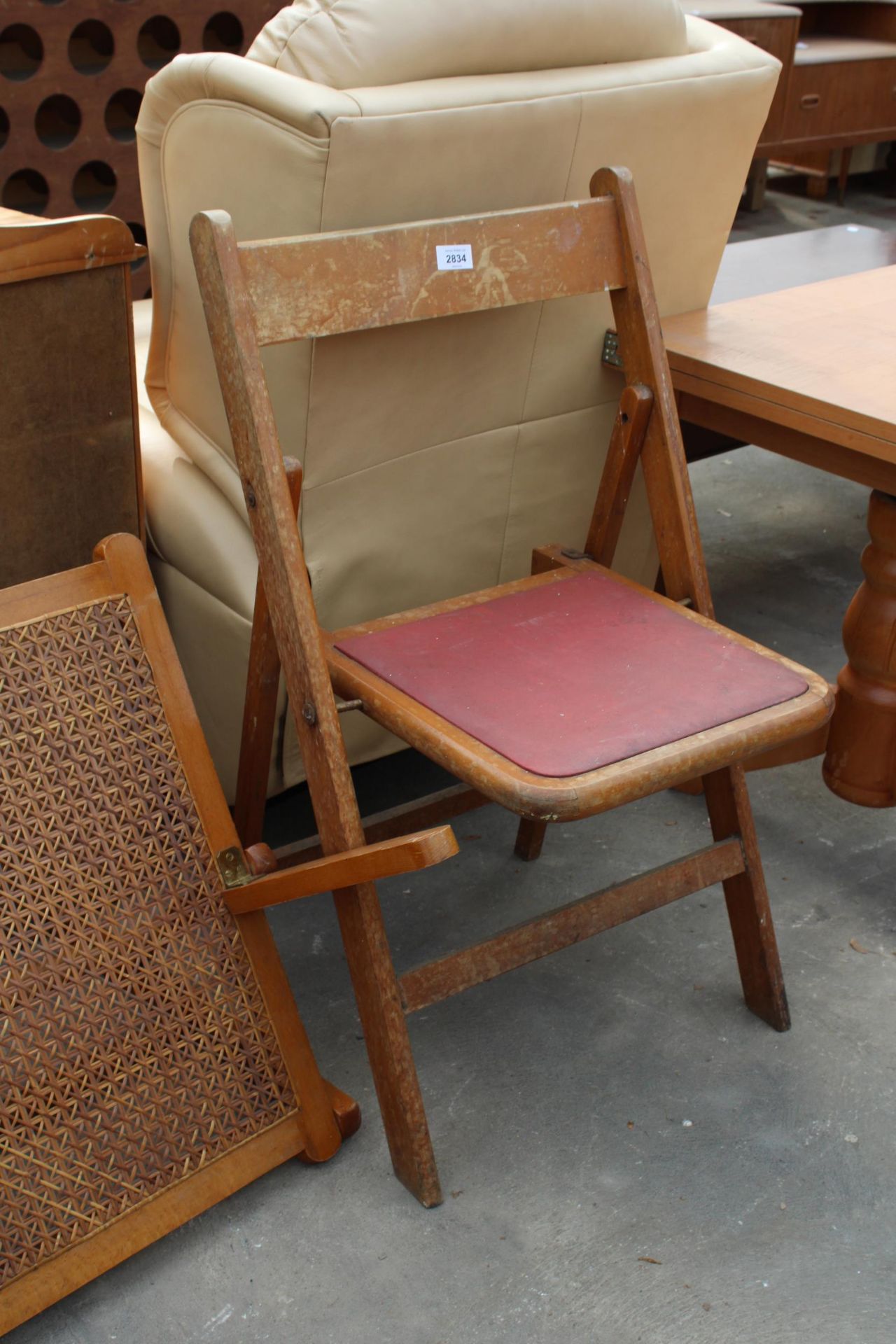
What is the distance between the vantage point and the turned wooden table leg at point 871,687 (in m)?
1.82

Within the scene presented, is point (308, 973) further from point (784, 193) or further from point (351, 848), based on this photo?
point (784, 193)

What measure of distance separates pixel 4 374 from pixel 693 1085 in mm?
1044

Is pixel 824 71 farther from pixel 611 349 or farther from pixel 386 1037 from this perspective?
pixel 386 1037

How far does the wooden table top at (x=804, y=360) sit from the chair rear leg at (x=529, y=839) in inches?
24.0

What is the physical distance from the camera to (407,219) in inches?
A: 56.1

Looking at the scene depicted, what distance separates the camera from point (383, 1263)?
4.34ft

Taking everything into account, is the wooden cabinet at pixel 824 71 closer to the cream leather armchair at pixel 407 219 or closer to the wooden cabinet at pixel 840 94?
the wooden cabinet at pixel 840 94

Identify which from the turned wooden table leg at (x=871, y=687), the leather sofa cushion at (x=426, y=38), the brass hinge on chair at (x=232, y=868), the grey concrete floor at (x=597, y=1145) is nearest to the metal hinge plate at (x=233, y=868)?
the brass hinge on chair at (x=232, y=868)

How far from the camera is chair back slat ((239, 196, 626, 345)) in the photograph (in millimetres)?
1294

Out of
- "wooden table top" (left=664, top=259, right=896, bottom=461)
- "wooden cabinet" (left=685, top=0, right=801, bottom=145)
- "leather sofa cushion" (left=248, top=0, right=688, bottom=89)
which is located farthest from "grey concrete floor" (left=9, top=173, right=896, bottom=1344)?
"wooden cabinet" (left=685, top=0, right=801, bottom=145)

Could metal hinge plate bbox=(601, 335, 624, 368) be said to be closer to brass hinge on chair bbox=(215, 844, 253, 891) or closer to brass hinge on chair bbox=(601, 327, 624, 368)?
brass hinge on chair bbox=(601, 327, 624, 368)

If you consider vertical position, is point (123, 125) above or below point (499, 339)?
above

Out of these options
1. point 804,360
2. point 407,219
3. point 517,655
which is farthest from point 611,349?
point 517,655

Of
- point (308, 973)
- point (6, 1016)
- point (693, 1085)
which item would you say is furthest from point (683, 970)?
point (6, 1016)
